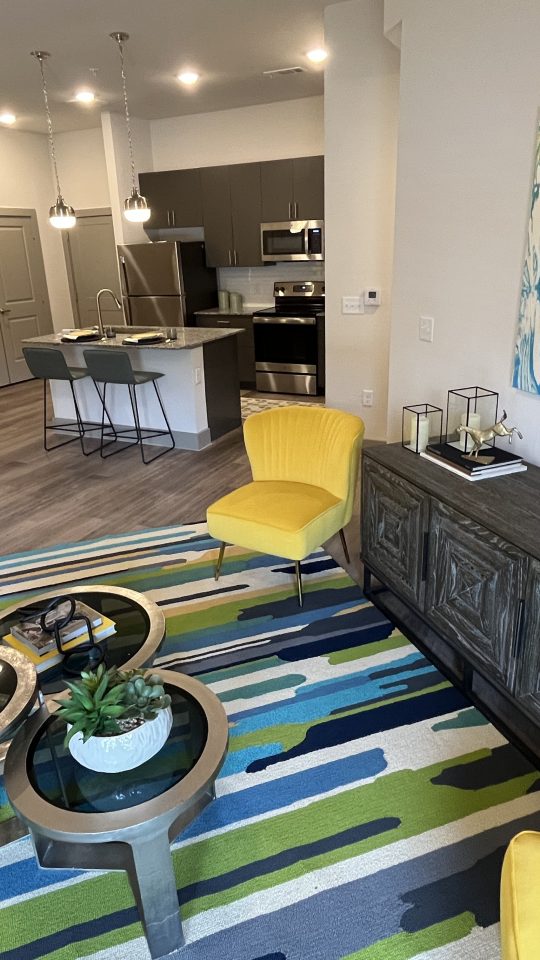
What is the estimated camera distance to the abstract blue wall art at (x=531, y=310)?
2324mm

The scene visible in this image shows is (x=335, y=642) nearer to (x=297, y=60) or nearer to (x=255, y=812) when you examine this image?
(x=255, y=812)

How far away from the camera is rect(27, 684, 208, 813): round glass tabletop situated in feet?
4.72

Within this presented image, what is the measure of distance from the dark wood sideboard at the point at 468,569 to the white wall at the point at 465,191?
51cm

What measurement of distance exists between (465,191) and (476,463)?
49.9 inches

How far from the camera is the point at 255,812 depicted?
185 centimetres

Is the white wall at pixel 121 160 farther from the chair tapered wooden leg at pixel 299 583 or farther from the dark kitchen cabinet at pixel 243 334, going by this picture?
the chair tapered wooden leg at pixel 299 583

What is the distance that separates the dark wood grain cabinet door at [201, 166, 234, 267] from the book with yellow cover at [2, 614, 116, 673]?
580 centimetres

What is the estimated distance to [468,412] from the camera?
8.72 feet

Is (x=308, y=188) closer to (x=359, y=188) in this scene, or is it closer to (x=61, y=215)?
(x=359, y=188)

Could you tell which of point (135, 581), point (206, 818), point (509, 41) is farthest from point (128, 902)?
point (509, 41)

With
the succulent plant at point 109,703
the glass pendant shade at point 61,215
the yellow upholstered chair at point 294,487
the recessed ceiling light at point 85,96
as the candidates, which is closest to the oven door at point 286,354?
the glass pendant shade at point 61,215

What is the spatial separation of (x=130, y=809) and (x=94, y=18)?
4.85 metres

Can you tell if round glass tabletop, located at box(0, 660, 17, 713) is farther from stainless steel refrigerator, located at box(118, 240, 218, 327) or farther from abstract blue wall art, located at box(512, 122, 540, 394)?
stainless steel refrigerator, located at box(118, 240, 218, 327)

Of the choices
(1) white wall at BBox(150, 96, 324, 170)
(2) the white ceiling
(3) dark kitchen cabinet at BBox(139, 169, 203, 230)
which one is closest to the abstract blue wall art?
(2) the white ceiling
